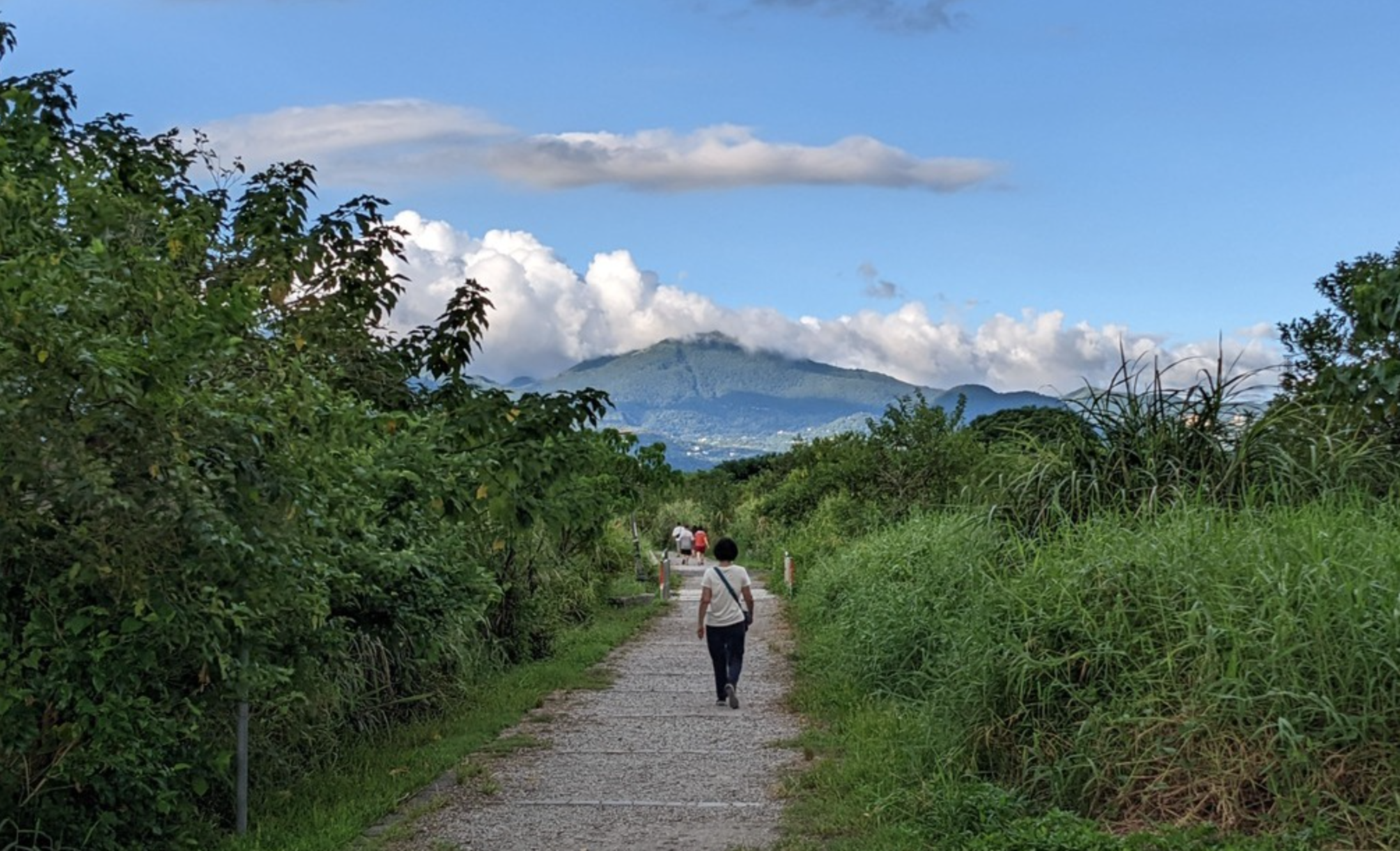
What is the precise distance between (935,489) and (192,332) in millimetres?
19335

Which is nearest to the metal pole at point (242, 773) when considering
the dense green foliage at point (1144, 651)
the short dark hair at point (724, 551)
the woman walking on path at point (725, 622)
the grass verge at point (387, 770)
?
the grass verge at point (387, 770)

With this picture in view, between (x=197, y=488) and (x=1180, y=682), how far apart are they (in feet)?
15.4

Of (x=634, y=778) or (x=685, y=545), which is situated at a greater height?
(x=685, y=545)

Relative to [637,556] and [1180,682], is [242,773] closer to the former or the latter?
[1180,682]

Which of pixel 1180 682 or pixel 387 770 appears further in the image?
pixel 387 770

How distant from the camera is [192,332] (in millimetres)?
5480

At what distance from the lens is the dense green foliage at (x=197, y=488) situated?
5410mm

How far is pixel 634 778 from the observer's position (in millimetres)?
9445

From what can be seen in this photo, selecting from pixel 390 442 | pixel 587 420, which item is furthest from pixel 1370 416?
pixel 390 442

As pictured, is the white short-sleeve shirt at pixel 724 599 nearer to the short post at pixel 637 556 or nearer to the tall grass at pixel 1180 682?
the tall grass at pixel 1180 682

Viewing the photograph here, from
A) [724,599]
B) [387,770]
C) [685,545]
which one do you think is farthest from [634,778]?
[685,545]

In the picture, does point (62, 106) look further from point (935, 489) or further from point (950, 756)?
point (935, 489)

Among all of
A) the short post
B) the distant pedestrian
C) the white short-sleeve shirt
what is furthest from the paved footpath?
the distant pedestrian

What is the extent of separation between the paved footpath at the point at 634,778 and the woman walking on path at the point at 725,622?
0.31 metres
